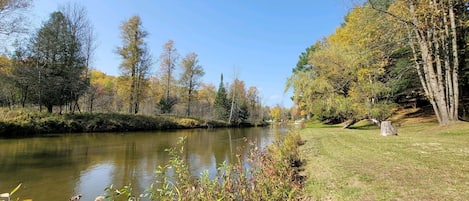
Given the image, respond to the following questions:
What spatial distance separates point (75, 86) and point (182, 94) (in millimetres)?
14961

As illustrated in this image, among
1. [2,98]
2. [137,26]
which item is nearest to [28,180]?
[2,98]

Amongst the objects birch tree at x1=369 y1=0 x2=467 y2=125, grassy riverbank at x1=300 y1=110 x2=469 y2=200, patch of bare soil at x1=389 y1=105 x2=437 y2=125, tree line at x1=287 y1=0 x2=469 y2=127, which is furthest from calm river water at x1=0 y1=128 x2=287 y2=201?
patch of bare soil at x1=389 y1=105 x2=437 y2=125

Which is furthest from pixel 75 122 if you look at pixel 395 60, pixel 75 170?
pixel 395 60

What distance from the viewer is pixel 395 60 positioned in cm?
1481

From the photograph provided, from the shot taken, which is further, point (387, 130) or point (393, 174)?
point (387, 130)

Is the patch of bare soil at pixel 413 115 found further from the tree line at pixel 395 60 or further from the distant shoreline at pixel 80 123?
the distant shoreline at pixel 80 123

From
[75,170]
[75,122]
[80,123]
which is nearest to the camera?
[75,170]

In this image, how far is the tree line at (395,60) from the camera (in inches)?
372

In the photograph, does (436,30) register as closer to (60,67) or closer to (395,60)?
(395,60)

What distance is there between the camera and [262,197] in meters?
2.88

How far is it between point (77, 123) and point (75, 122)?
17 centimetres

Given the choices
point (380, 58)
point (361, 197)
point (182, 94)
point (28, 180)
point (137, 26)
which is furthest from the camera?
point (182, 94)

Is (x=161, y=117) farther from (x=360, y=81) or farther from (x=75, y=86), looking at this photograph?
(x=360, y=81)

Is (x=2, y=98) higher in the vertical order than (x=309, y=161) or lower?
higher
